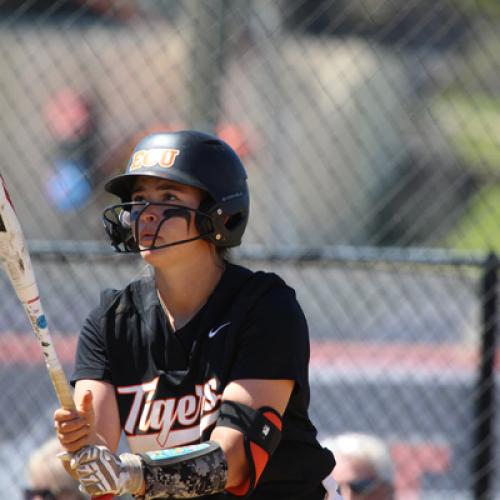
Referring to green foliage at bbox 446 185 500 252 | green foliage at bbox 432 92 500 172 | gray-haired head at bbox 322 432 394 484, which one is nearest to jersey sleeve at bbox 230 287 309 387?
gray-haired head at bbox 322 432 394 484

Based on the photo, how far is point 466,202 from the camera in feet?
22.5

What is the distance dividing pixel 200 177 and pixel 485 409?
228 centimetres

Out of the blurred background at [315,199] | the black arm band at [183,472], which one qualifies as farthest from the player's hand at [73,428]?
the blurred background at [315,199]

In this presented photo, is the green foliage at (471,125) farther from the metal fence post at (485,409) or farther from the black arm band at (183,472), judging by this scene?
the black arm band at (183,472)

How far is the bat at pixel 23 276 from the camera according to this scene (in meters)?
2.31

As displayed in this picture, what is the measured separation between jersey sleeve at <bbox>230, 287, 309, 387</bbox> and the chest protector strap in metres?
0.10

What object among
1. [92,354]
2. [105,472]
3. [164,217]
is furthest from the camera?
[92,354]

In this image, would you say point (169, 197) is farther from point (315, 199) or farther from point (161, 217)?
point (315, 199)

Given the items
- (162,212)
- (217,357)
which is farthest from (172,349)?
(162,212)

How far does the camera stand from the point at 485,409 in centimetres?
453

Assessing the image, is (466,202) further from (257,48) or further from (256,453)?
(256,453)

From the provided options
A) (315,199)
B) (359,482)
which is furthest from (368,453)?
(315,199)

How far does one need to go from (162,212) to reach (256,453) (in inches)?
28.2

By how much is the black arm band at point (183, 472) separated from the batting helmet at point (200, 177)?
0.61 meters
